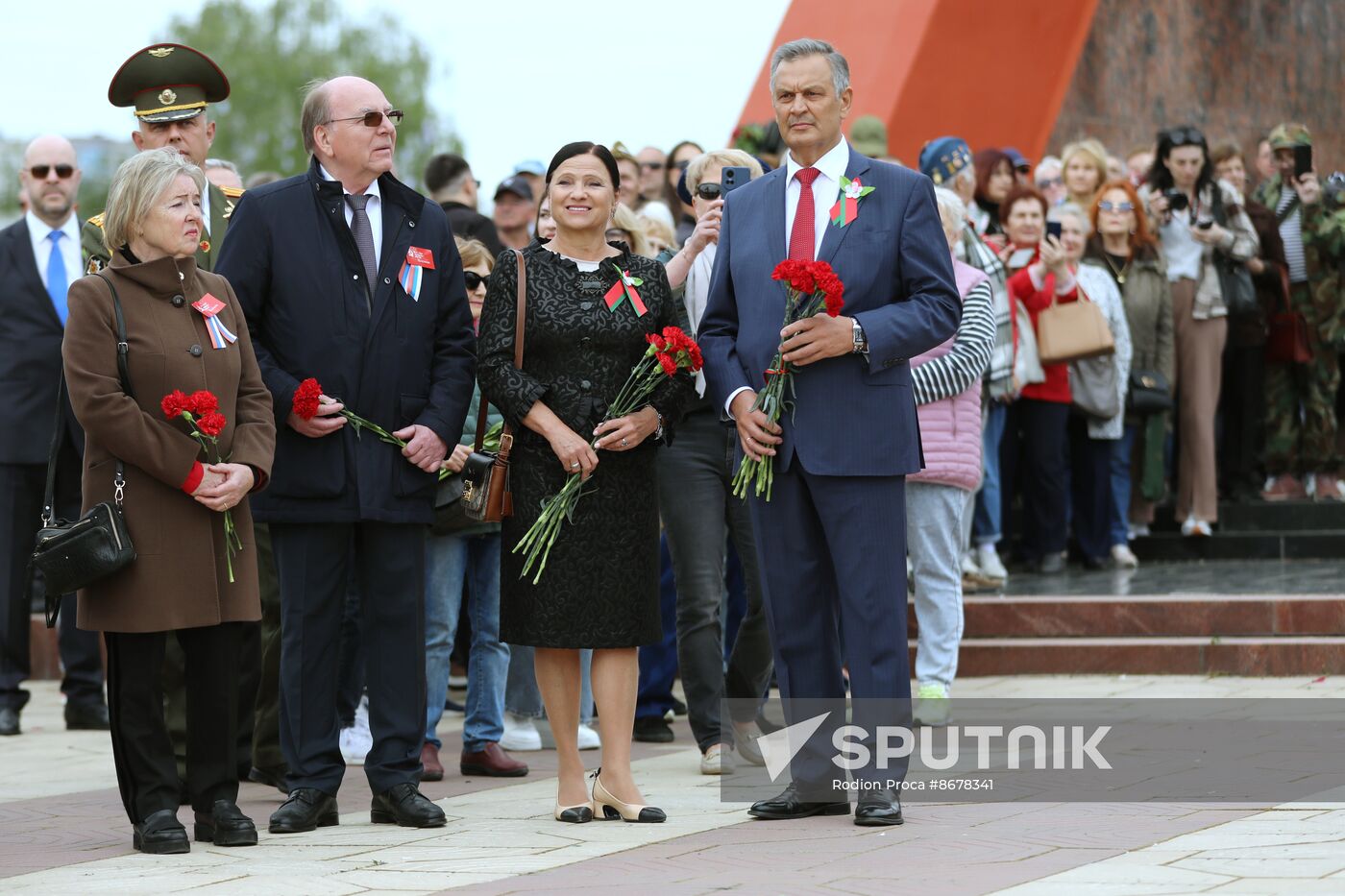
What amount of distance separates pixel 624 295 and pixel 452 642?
198 centimetres

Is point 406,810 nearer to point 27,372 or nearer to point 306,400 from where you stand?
point 306,400

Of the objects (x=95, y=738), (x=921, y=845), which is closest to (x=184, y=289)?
(x=921, y=845)

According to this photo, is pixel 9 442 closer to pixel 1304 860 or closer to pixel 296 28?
pixel 1304 860

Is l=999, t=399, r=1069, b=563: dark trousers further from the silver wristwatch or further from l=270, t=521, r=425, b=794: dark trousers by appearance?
l=270, t=521, r=425, b=794: dark trousers

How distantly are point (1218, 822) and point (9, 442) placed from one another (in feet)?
19.8

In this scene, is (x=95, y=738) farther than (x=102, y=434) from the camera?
Yes

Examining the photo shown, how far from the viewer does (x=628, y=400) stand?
20.2 feet

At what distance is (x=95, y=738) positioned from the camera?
8.68 metres

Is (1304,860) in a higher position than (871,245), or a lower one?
lower

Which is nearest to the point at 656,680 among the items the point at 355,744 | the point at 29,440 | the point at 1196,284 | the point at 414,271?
the point at 355,744

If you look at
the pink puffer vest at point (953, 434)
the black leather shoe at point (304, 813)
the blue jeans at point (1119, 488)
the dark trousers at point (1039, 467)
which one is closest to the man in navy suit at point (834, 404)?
the black leather shoe at point (304, 813)

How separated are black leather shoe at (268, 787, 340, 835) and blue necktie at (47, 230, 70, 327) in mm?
3867

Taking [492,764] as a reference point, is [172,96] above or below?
above

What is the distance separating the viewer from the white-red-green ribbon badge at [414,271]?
6.27 meters
